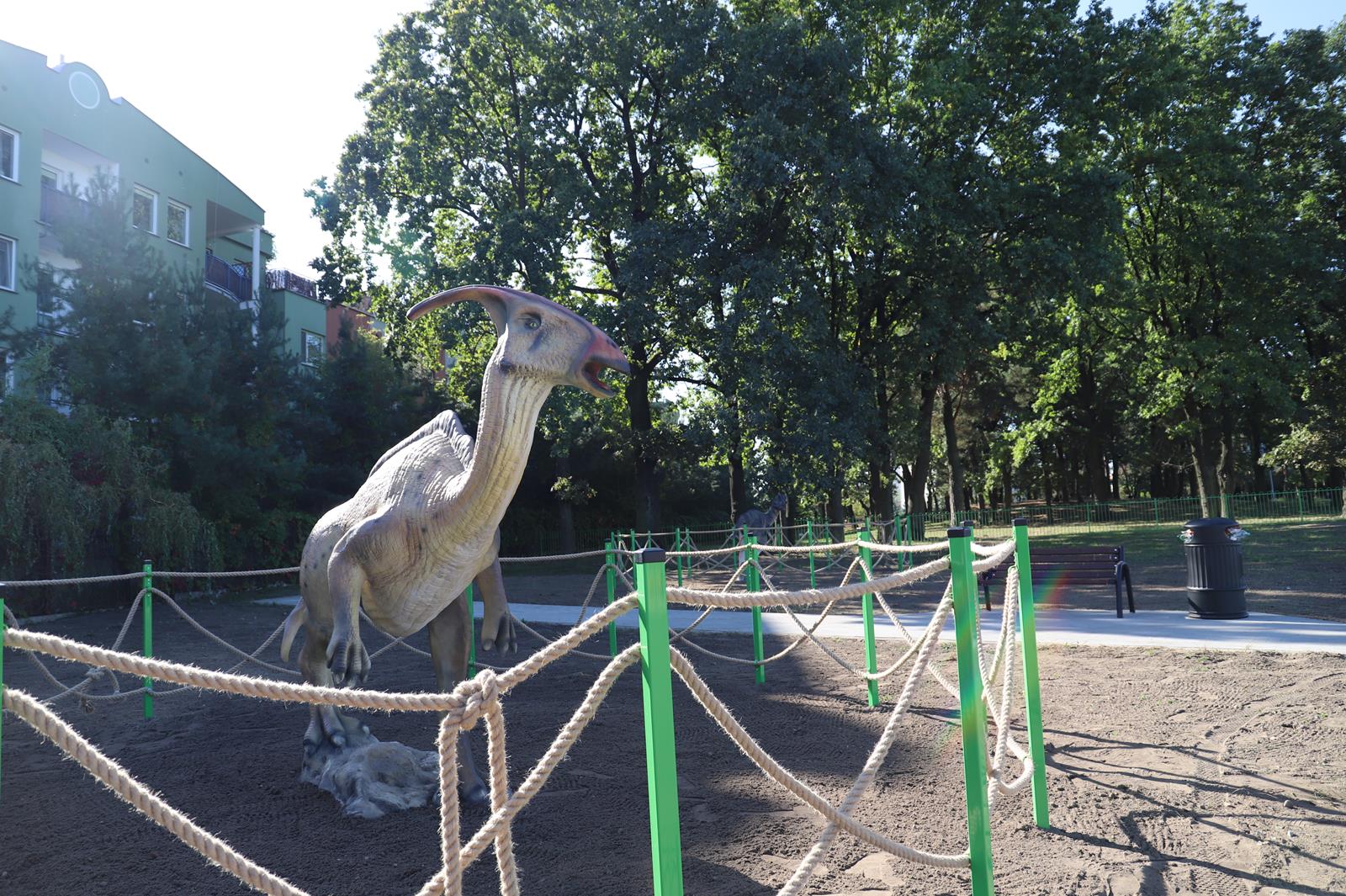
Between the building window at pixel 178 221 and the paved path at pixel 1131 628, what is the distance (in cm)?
1799

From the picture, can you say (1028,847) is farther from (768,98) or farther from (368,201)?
(368,201)

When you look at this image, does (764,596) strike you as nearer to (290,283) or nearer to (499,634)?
(499,634)

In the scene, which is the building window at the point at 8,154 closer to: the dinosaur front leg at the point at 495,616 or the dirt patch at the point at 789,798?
the dirt patch at the point at 789,798

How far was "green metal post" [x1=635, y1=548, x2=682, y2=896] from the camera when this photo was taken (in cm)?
220

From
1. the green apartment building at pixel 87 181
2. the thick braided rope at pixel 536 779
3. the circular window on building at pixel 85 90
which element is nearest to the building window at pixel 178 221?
the green apartment building at pixel 87 181

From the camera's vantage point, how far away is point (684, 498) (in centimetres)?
3328

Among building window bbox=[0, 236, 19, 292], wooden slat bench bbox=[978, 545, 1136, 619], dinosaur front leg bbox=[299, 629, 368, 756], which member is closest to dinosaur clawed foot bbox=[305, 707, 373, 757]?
dinosaur front leg bbox=[299, 629, 368, 756]

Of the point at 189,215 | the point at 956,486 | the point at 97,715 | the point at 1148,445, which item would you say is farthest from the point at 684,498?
the point at 97,715

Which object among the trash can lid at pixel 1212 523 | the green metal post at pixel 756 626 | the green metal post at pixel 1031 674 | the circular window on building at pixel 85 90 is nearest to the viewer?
the green metal post at pixel 1031 674

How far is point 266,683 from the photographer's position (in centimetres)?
211

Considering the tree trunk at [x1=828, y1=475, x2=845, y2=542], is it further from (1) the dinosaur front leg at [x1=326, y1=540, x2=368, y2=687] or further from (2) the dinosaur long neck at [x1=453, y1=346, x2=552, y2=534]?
(2) the dinosaur long neck at [x1=453, y1=346, x2=552, y2=534]

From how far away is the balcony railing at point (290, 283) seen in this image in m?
28.5

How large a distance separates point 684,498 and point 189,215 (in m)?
18.0

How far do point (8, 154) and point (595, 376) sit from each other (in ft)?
72.1
